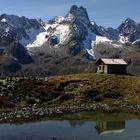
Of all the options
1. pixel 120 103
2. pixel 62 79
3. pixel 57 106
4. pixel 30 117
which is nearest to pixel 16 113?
pixel 30 117

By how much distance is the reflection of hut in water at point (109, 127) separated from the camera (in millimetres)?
86988

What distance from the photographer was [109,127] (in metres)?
92.6

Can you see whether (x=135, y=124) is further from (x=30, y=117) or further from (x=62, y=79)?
(x=62, y=79)

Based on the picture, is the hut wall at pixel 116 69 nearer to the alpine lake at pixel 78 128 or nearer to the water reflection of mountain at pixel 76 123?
the alpine lake at pixel 78 128

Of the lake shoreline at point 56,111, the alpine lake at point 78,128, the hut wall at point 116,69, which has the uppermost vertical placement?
the hut wall at point 116,69

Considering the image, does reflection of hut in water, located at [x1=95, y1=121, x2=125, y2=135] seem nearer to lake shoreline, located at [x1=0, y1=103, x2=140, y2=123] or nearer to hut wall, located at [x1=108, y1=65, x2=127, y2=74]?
lake shoreline, located at [x1=0, y1=103, x2=140, y2=123]

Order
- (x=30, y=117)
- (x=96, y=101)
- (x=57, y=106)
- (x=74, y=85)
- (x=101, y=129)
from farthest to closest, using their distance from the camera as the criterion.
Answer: (x=74, y=85) → (x=96, y=101) → (x=57, y=106) → (x=30, y=117) → (x=101, y=129)

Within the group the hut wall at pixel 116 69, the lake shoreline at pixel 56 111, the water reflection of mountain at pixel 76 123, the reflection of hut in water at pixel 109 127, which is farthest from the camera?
the hut wall at pixel 116 69

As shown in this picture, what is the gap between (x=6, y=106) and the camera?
11294cm

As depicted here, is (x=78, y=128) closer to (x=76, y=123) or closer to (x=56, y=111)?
(x=76, y=123)

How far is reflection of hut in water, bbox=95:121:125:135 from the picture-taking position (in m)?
87.0

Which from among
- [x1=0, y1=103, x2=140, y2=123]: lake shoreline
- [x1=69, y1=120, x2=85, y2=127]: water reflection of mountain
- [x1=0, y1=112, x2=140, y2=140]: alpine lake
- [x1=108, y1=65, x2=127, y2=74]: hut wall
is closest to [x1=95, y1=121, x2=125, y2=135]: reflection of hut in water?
[x1=0, y1=112, x2=140, y2=140]: alpine lake

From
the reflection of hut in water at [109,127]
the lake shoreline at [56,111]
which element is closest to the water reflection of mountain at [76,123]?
the reflection of hut in water at [109,127]

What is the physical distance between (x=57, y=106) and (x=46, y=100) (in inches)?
265
